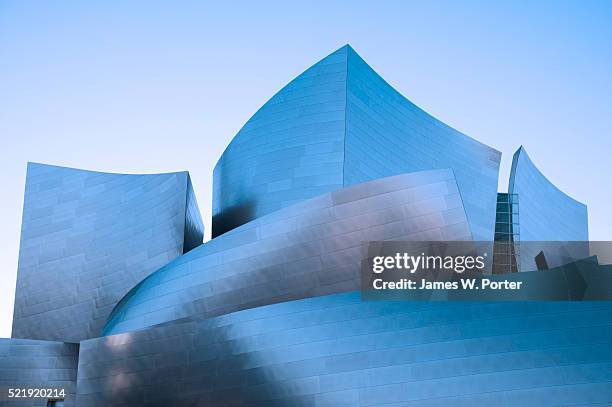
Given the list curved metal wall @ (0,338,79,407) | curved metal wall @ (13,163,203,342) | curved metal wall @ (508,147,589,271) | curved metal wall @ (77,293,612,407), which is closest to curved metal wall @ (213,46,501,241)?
curved metal wall @ (13,163,203,342)

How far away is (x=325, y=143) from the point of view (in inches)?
1003

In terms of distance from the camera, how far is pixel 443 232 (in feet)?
57.3

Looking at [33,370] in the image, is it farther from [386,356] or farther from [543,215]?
[543,215]

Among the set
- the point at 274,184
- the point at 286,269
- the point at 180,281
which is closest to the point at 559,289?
the point at 286,269

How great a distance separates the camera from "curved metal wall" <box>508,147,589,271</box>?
A: 104 feet

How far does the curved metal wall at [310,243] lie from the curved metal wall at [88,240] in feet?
16.1

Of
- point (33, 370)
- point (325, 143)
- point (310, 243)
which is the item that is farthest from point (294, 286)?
point (33, 370)

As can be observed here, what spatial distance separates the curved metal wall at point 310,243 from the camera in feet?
57.8

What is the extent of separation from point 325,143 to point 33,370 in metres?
10.8

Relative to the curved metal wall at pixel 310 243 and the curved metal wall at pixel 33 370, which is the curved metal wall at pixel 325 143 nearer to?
the curved metal wall at pixel 310 243

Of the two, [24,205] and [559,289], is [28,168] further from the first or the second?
[559,289]

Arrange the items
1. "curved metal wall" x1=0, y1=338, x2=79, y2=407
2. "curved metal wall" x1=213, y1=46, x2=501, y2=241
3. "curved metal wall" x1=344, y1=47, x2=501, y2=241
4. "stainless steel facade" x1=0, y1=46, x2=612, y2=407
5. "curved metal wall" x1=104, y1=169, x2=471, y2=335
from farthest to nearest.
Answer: "curved metal wall" x1=344, y1=47, x2=501, y2=241
"curved metal wall" x1=213, y1=46, x2=501, y2=241
"curved metal wall" x1=0, y1=338, x2=79, y2=407
"curved metal wall" x1=104, y1=169, x2=471, y2=335
"stainless steel facade" x1=0, y1=46, x2=612, y2=407

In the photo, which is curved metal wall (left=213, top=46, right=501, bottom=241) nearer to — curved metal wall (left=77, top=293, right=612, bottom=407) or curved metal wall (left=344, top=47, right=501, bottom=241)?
curved metal wall (left=344, top=47, right=501, bottom=241)

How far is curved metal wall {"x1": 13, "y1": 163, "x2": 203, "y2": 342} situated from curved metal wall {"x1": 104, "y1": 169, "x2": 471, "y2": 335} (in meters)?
4.91
